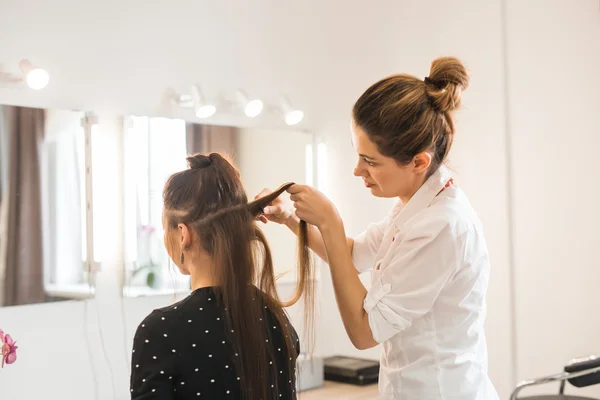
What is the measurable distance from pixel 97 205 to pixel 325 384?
120 centimetres

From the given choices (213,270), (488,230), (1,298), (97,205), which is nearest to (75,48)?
(97,205)

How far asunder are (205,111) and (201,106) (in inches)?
1.2

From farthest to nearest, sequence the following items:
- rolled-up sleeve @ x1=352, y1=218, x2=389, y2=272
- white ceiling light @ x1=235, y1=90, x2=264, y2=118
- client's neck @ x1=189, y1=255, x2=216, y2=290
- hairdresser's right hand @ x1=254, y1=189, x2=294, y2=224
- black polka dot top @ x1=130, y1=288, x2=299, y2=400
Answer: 1. white ceiling light @ x1=235, y1=90, x2=264, y2=118
2. rolled-up sleeve @ x1=352, y1=218, x2=389, y2=272
3. hairdresser's right hand @ x1=254, y1=189, x2=294, y2=224
4. client's neck @ x1=189, y1=255, x2=216, y2=290
5. black polka dot top @ x1=130, y1=288, x2=299, y2=400

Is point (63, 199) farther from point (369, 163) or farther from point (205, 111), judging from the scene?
point (369, 163)

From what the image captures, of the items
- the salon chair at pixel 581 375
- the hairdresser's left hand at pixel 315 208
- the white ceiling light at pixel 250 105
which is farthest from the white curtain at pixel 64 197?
the salon chair at pixel 581 375

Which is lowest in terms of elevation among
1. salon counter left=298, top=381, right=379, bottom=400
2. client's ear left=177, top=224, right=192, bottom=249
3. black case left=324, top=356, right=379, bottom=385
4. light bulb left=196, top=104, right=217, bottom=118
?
salon counter left=298, top=381, right=379, bottom=400

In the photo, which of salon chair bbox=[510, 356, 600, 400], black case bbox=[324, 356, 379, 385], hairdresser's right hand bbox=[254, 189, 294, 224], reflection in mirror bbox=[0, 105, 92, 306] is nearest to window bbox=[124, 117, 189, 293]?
reflection in mirror bbox=[0, 105, 92, 306]

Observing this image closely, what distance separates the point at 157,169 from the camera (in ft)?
8.09

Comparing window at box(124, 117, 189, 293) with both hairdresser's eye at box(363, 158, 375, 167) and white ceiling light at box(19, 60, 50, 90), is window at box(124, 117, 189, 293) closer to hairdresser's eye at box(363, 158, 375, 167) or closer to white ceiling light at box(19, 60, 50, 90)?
white ceiling light at box(19, 60, 50, 90)

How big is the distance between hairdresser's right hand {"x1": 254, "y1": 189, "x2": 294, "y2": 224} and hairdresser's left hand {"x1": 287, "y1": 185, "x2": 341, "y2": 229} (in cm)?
6

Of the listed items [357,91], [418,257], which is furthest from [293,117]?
[418,257]

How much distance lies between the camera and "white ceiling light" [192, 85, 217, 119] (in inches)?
100.0

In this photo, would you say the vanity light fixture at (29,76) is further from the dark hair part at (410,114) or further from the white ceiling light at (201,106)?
the dark hair part at (410,114)

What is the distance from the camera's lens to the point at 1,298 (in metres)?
2.07
